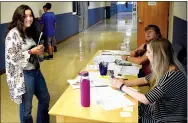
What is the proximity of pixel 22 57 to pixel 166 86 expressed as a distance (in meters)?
1.18

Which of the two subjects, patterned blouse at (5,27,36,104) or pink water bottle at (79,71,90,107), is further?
patterned blouse at (5,27,36,104)

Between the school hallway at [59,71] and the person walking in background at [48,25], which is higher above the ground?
the person walking in background at [48,25]

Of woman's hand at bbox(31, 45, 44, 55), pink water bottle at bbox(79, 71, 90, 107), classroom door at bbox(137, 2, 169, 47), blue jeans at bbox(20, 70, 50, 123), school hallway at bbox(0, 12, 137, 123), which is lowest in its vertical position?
school hallway at bbox(0, 12, 137, 123)

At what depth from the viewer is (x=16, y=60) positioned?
77.1 inches

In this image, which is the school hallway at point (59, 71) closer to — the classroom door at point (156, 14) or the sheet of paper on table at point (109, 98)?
the sheet of paper on table at point (109, 98)

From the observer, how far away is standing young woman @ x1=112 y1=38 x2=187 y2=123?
154 centimetres

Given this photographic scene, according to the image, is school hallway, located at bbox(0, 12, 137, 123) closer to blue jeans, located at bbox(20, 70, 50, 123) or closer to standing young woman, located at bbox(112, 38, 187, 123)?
blue jeans, located at bbox(20, 70, 50, 123)

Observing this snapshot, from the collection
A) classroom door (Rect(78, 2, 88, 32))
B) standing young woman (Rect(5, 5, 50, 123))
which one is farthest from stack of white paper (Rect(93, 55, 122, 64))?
classroom door (Rect(78, 2, 88, 32))


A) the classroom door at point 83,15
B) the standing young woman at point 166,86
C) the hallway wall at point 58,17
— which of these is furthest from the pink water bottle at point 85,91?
the classroom door at point 83,15

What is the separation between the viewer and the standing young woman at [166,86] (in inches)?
60.4

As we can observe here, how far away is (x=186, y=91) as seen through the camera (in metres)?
1.56

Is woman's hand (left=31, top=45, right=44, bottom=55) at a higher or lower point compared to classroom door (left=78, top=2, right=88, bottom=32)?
lower

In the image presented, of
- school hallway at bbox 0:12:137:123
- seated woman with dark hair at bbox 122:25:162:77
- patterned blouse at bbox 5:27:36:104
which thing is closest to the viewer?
patterned blouse at bbox 5:27:36:104

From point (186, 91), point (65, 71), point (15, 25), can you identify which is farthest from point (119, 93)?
point (65, 71)
